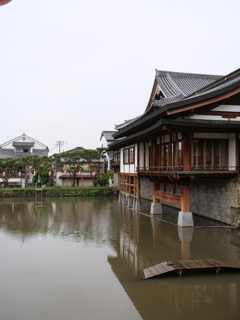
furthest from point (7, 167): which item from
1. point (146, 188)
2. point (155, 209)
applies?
point (155, 209)

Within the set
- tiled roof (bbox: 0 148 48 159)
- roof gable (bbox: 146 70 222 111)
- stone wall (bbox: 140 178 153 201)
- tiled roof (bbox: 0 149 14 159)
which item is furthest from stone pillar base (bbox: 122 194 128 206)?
tiled roof (bbox: 0 149 14 159)

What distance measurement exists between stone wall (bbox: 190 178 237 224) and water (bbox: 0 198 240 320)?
3.89 ft

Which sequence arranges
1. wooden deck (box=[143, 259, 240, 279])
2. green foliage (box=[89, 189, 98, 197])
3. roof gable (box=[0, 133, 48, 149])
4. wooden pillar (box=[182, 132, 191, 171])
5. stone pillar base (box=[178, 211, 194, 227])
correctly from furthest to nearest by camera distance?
roof gable (box=[0, 133, 48, 149])
green foliage (box=[89, 189, 98, 197])
stone pillar base (box=[178, 211, 194, 227])
wooden pillar (box=[182, 132, 191, 171])
wooden deck (box=[143, 259, 240, 279])

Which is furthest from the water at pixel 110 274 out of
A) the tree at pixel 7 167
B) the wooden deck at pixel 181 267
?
the tree at pixel 7 167

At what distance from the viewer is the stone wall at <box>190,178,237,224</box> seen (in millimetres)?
14461

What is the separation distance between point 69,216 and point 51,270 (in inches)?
419

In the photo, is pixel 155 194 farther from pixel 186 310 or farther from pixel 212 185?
pixel 186 310

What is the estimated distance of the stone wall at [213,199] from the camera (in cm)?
1446

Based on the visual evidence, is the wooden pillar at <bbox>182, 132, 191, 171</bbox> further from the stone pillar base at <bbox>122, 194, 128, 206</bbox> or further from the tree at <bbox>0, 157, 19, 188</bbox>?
the tree at <bbox>0, 157, 19, 188</bbox>

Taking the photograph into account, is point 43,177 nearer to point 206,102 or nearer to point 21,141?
point 21,141

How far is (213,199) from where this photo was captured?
15.9 m

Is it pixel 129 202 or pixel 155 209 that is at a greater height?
pixel 155 209

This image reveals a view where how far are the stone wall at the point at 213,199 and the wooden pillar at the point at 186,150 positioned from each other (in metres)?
2.35

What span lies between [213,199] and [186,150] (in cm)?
384
